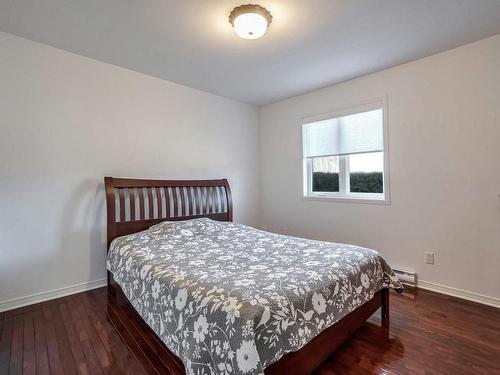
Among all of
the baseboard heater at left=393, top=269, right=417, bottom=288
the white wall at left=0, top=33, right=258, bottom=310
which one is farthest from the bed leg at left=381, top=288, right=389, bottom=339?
the white wall at left=0, top=33, right=258, bottom=310

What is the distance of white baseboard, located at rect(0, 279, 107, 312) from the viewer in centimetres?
227

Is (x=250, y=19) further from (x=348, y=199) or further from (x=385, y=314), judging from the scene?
(x=385, y=314)

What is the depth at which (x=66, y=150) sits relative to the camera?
255 centimetres

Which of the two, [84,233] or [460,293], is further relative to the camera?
[84,233]

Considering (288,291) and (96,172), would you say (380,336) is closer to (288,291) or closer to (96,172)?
(288,291)

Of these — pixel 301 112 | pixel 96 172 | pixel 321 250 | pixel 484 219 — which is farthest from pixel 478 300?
pixel 96 172

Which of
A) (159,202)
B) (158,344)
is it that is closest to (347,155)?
(159,202)

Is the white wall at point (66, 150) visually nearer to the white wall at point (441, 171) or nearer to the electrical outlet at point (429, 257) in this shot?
the white wall at point (441, 171)

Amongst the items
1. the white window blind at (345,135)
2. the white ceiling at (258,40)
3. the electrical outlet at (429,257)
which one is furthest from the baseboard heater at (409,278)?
the white ceiling at (258,40)

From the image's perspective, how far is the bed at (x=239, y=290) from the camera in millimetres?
1156

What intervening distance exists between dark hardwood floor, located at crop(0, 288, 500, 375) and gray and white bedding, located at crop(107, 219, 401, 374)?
0.27 m

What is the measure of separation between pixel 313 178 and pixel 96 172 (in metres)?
2.84

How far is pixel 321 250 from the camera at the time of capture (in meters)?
2.05

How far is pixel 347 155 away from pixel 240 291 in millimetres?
2654
